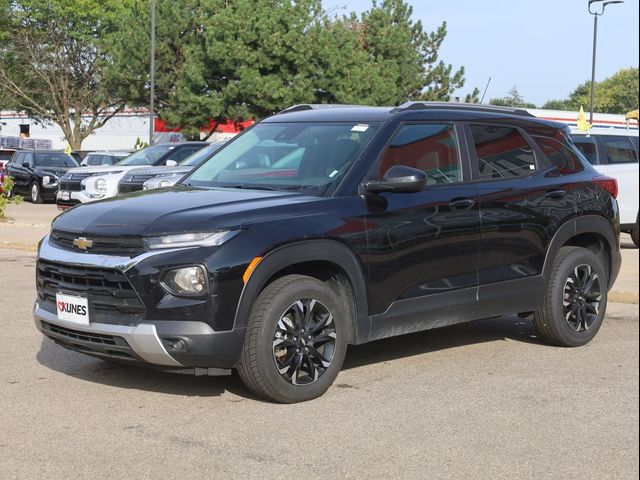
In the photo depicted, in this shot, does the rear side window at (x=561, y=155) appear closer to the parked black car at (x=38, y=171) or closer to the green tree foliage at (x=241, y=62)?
the parked black car at (x=38, y=171)

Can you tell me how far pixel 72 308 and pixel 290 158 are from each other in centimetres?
179

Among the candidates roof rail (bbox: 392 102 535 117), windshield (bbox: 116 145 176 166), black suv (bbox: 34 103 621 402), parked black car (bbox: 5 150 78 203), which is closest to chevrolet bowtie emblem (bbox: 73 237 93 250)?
black suv (bbox: 34 103 621 402)

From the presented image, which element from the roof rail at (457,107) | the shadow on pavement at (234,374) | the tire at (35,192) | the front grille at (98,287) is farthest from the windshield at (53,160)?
the front grille at (98,287)

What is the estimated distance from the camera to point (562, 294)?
24.0 ft

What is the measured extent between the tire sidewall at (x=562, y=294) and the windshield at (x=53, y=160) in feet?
81.3

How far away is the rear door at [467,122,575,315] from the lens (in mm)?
6805

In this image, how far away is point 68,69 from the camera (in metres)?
49.4

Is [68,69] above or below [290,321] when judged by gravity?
above

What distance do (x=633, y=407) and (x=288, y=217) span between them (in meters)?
2.34

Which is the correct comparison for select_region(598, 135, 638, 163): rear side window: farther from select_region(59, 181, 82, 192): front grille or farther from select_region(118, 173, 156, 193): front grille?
select_region(59, 181, 82, 192): front grille

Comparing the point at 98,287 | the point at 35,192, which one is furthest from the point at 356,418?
the point at 35,192

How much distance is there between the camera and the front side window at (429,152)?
21.2 feet

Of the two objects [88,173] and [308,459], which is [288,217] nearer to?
[308,459]

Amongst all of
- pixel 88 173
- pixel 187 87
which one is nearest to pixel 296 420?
pixel 88 173
